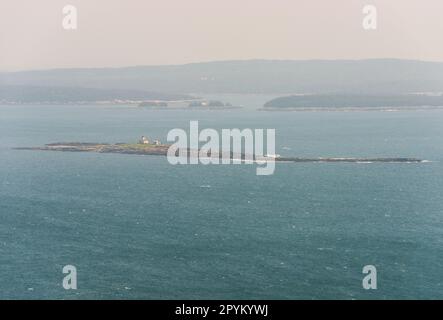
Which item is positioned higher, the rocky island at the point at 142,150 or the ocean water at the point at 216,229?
the rocky island at the point at 142,150

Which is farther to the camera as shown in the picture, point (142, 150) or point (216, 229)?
point (142, 150)

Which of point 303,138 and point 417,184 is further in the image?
point 303,138

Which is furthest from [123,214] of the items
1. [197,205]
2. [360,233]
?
[360,233]

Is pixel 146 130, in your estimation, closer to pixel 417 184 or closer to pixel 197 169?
pixel 197 169

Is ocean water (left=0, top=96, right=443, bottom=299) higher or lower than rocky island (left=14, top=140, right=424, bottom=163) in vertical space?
lower

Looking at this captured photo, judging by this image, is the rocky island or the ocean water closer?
the ocean water

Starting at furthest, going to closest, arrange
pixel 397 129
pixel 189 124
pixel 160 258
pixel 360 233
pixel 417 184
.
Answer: pixel 189 124
pixel 397 129
pixel 417 184
pixel 360 233
pixel 160 258

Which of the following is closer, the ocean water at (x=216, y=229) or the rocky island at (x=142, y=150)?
the ocean water at (x=216, y=229)

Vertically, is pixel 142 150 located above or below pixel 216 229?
above
